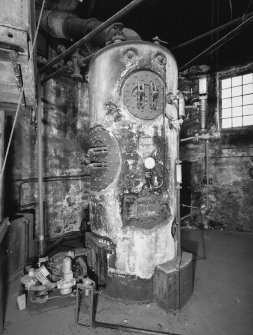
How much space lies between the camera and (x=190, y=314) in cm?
364

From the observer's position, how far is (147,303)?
12.7 ft

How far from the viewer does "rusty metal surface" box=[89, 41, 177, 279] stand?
152 inches

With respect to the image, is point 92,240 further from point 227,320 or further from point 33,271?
point 227,320

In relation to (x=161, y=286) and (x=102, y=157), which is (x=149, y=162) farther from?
(x=161, y=286)

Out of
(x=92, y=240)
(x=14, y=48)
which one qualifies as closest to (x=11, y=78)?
(x=14, y=48)

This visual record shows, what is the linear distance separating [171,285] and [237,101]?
6730 millimetres

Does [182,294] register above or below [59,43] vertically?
below

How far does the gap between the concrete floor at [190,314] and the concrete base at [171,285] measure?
0.14 metres

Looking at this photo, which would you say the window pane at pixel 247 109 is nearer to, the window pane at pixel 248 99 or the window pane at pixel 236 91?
the window pane at pixel 248 99

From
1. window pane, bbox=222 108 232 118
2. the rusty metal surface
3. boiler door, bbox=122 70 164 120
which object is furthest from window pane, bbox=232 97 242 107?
boiler door, bbox=122 70 164 120

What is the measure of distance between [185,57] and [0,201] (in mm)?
8098

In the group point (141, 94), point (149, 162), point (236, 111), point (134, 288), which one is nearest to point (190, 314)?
point (134, 288)

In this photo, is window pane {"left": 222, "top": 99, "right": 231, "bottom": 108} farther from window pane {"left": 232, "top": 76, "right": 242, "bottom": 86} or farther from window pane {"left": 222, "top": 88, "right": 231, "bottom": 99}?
window pane {"left": 232, "top": 76, "right": 242, "bottom": 86}

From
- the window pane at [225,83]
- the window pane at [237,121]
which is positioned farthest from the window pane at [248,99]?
the window pane at [225,83]
